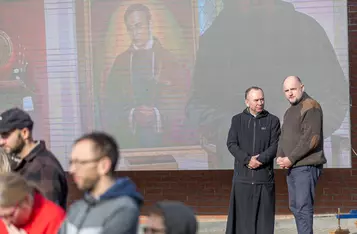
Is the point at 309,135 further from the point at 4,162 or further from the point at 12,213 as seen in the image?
the point at 12,213

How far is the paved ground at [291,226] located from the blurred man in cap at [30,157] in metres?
4.54

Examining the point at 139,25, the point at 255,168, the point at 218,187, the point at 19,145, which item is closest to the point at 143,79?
the point at 139,25

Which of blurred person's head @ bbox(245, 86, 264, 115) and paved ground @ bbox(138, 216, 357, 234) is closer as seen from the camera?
blurred person's head @ bbox(245, 86, 264, 115)

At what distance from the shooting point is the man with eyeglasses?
2.78 meters

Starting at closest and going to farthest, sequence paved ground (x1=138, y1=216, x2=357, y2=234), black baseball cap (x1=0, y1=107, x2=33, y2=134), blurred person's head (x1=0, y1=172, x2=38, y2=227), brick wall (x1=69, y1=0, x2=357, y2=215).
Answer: blurred person's head (x1=0, y1=172, x2=38, y2=227), black baseball cap (x1=0, y1=107, x2=33, y2=134), paved ground (x1=138, y1=216, x2=357, y2=234), brick wall (x1=69, y1=0, x2=357, y2=215)

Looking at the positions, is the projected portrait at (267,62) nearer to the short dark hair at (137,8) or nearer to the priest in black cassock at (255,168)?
the short dark hair at (137,8)

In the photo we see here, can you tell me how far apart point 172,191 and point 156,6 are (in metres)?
2.27

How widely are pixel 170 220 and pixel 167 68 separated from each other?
5.33 metres

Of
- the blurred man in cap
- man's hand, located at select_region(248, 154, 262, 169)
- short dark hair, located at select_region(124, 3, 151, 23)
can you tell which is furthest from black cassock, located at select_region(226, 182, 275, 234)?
the blurred man in cap

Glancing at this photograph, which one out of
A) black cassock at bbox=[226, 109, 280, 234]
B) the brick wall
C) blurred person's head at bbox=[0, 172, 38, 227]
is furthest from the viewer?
the brick wall

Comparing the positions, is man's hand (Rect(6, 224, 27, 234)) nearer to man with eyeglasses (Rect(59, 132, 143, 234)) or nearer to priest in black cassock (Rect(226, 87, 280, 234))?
man with eyeglasses (Rect(59, 132, 143, 234))

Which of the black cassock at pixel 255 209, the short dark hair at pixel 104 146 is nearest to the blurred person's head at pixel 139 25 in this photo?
the black cassock at pixel 255 209

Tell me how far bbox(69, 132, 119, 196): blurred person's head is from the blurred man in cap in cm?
99

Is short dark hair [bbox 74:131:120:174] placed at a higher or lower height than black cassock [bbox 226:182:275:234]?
higher
